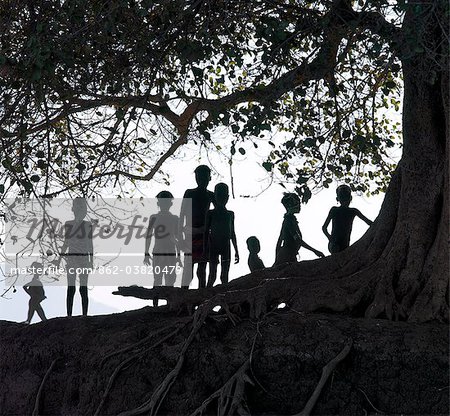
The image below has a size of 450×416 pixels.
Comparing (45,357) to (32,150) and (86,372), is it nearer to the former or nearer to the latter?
(86,372)

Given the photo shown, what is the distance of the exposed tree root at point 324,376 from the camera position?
7758 millimetres

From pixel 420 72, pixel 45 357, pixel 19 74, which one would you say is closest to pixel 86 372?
pixel 45 357

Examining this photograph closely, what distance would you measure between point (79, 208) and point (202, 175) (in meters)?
1.72

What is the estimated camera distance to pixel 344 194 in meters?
11.5

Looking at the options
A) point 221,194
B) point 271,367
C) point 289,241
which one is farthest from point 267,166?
point 289,241

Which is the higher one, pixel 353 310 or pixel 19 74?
pixel 19 74

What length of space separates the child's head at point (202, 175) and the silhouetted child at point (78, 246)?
159cm

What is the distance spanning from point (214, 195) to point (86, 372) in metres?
3.40

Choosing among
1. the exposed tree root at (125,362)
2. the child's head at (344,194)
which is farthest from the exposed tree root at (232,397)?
the child's head at (344,194)

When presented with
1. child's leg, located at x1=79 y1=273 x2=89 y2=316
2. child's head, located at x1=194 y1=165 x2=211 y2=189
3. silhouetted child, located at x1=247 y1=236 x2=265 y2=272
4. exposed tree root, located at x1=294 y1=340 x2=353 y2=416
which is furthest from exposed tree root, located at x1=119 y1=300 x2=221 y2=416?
silhouetted child, located at x1=247 y1=236 x2=265 y2=272

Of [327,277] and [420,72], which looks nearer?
[420,72]

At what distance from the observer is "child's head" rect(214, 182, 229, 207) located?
1125 cm

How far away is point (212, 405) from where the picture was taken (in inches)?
317

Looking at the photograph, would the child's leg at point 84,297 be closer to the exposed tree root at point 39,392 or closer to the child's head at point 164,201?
the child's head at point 164,201
